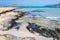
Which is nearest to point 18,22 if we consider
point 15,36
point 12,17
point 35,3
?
point 12,17

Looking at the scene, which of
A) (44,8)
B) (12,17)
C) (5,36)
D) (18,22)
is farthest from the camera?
(44,8)

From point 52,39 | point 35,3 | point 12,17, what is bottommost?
point 52,39

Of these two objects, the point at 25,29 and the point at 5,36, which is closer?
the point at 5,36

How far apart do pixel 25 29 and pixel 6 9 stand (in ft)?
2.00

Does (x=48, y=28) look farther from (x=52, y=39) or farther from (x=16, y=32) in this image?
A: (x=16, y=32)

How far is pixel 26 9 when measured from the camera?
164 centimetres

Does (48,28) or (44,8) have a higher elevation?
(44,8)

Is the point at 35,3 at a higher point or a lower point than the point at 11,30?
higher

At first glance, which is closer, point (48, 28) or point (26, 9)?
point (48, 28)

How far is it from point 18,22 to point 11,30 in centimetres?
18

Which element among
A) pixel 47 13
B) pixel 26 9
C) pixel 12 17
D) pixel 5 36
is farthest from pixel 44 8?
pixel 5 36

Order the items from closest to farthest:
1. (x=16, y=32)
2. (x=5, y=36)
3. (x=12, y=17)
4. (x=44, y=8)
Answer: (x=5, y=36) < (x=16, y=32) < (x=12, y=17) < (x=44, y=8)

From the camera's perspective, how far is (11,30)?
120cm

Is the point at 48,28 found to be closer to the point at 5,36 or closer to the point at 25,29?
the point at 25,29
